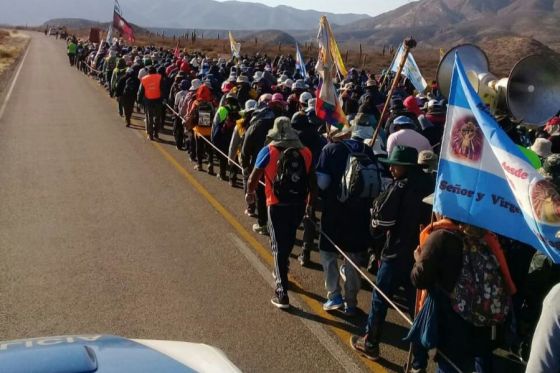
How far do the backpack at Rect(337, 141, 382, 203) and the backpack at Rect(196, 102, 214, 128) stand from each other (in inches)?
267

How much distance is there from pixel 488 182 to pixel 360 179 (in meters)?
2.21

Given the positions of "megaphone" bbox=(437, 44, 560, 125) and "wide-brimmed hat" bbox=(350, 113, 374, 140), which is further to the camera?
"wide-brimmed hat" bbox=(350, 113, 374, 140)

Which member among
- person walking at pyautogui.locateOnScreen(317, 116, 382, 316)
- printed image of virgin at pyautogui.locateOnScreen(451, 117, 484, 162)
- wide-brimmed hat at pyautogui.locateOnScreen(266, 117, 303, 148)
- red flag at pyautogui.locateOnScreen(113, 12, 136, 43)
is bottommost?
person walking at pyautogui.locateOnScreen(317, 116, 382, 316)

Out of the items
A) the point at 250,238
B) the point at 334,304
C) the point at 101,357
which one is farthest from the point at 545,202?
the point at 250,238

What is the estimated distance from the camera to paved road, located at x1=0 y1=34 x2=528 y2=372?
5668mm

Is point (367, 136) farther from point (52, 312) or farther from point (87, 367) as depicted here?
point (87, 367)

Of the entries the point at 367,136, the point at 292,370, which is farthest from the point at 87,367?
the point at 367,136

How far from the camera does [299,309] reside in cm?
641

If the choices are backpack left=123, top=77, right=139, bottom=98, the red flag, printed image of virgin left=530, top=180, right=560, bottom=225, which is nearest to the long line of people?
printed image of virgin left=530, top=180, right=560, bottom=225

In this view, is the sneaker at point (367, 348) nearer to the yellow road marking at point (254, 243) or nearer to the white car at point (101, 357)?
the yellow road marking at point (254, 243)

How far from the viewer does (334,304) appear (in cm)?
638

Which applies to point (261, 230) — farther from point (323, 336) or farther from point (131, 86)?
point (131, 86)

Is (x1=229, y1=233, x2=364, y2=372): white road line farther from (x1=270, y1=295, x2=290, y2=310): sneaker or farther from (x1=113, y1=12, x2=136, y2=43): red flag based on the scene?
(x1=113, y1=12, x2=136, y2=43): red flag

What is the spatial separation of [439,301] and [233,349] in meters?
2.10
